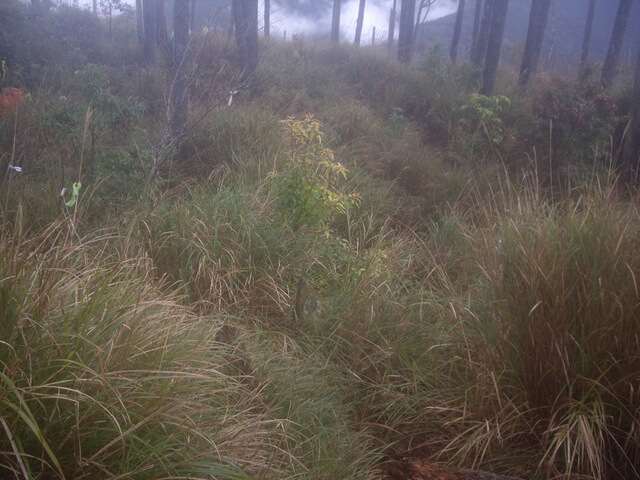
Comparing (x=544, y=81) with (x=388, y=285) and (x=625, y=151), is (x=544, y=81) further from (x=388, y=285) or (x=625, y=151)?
(x=388, y=285)

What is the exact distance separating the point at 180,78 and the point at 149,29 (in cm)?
972

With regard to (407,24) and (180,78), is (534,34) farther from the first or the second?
(180,78)

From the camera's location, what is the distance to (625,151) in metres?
8.15

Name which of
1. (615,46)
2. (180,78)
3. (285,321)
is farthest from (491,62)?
(285,321)

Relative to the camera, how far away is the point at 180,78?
21.0 ft

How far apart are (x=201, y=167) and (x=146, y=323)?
4.48 metres

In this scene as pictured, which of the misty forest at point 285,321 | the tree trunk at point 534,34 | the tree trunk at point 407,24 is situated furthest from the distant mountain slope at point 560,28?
the misty forest at point 285,321

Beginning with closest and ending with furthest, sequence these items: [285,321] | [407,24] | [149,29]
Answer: [285,321] < [149,29] < [407,24]

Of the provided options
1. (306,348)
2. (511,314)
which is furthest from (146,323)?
(511,314)

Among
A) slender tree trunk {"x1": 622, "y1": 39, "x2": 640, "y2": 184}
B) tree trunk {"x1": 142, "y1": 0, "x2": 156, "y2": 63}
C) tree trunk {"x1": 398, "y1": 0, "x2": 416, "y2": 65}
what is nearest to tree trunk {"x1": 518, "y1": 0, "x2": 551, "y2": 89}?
tree trunk {"x1": 398, "y1": 0, "x2": 416, "y2": 65}

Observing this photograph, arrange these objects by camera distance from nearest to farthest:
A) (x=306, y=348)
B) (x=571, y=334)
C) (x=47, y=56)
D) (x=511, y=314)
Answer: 1. (x=571, y=334)
2. (x=511, y=314)
3. (x=306, y=348)
4. (x=47, y=56)

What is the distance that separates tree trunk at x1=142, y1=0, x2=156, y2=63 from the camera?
14.0 m

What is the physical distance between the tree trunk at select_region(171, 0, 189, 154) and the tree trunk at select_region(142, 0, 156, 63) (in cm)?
692

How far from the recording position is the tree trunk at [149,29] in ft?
46.0
